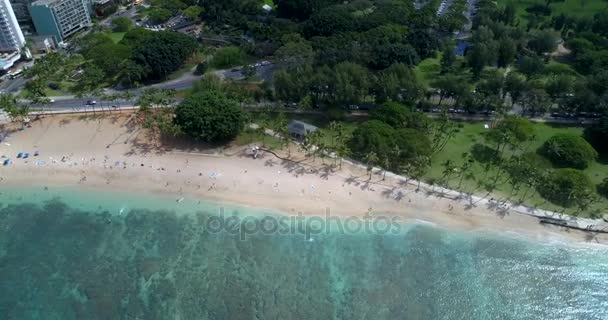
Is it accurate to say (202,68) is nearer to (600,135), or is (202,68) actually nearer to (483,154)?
(483,154)

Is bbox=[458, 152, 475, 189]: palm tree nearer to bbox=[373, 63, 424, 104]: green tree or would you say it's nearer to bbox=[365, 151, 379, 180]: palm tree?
bbox=[365, 151, 379, 180]: palm tree

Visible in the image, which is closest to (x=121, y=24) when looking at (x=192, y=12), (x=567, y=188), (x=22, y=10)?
(x=192, y=12)

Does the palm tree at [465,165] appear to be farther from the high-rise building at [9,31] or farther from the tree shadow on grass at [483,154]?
the high-rise building at [9,31]

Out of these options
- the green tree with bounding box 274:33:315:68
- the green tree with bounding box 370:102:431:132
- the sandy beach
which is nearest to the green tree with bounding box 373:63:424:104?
the green tree with bounding box 370:102:431:132

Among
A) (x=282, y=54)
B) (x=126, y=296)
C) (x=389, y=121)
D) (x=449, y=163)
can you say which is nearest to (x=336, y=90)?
(x=389, y=121)

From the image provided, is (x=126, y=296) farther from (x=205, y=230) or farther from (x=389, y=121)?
(x=389, y=121)

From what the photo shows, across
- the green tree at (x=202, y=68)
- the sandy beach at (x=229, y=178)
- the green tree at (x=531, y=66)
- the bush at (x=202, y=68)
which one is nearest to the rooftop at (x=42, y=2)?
the green tree at (x=202, y=68)
